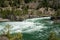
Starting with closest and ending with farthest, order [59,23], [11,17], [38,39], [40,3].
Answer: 1. [38,39]
2. [59,23]
3. [11,17]
4. [40,3]

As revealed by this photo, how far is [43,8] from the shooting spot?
104812 millimetres

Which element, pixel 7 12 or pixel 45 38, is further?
pixel 7 12

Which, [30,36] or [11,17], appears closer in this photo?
[30,36]

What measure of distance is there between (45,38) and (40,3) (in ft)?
204

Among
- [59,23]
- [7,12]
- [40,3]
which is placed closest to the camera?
[59,23]

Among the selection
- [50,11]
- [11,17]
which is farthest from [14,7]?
[11,17]

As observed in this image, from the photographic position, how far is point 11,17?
82312mm

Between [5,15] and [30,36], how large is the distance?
1337 inches

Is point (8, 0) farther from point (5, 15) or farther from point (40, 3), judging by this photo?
point (5, 15)

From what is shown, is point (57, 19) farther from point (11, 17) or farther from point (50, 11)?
point (50, 11)

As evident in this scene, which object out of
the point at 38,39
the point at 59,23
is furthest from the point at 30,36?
the point at 59,23

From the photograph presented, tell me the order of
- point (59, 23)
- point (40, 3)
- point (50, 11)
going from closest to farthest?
1. point (59, 23)
2. point (50, 11)
3. point (40, 3)

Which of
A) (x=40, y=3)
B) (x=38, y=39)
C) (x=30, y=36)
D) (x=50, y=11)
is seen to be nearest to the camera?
(x=38, y=39)

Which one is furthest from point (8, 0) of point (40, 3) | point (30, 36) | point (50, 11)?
point (30, 36)
